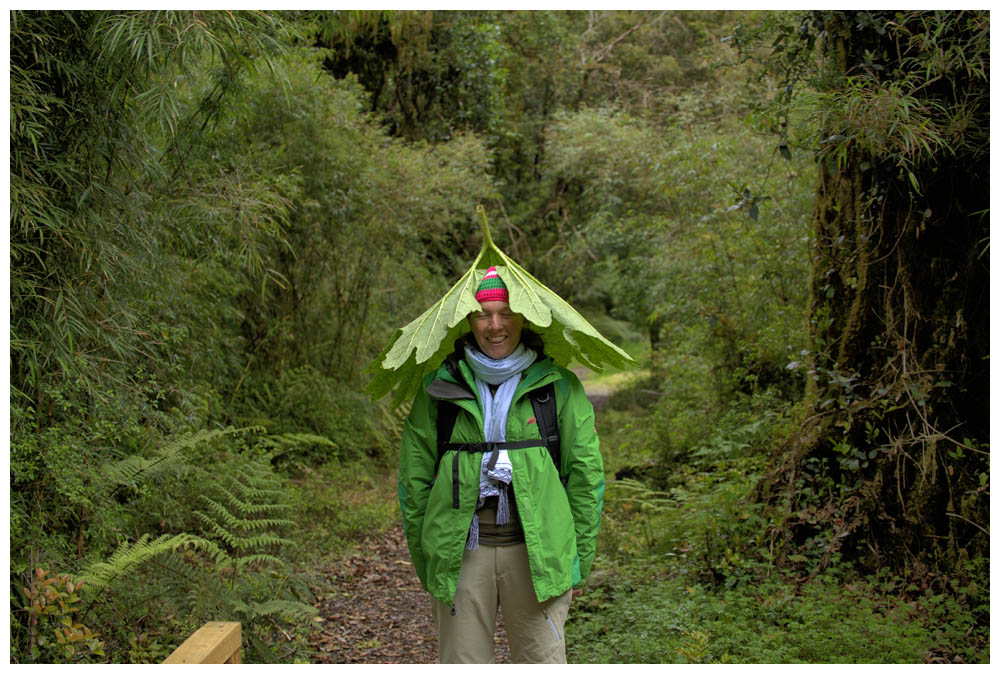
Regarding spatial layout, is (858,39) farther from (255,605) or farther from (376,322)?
(376,322)

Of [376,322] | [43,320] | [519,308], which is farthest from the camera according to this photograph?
[376,322]

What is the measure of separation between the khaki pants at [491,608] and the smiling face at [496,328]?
2.24 ft

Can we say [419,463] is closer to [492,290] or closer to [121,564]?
[492,290]

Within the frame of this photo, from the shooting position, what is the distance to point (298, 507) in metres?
6.70

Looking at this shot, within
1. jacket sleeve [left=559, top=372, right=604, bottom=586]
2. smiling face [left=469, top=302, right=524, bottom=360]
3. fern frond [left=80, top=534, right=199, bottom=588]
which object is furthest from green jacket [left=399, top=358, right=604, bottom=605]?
fern frond [left=80, top=534, right=199, bottom=588]

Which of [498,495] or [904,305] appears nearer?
[498,495]

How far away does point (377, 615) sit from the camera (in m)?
5.34

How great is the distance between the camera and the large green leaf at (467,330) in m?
2.86

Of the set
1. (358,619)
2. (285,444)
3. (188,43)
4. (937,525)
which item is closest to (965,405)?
(937,525)

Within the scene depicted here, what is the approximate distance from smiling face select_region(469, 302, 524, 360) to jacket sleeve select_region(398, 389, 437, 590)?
11.1 inches

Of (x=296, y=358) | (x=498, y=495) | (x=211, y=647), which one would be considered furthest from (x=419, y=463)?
(x=296, y=358)

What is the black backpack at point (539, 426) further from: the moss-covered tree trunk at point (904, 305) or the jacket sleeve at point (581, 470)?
the moss-covered tree trunk at point (904, 305)

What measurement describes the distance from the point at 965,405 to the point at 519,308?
2.83 metres

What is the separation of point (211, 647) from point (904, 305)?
3.79 meters
